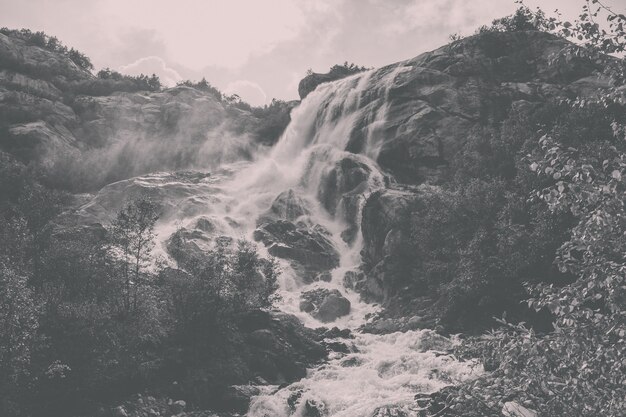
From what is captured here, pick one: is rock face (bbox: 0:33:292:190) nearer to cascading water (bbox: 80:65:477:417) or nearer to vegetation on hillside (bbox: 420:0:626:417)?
cascading water (bbox: 80:65:477:417)

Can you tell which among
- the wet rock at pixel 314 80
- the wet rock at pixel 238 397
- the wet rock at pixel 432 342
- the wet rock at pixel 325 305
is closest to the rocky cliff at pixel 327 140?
the wet rock at pixel 314 80

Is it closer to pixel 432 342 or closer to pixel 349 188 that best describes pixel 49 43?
pixel 349 188

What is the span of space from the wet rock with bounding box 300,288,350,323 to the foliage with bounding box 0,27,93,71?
91.6 metres

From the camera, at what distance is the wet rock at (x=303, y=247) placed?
59178 millimetres

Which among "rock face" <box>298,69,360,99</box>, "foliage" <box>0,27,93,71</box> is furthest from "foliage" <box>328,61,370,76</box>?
"foliage" <box>0,27,93,71</box>

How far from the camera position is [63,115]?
8988cm

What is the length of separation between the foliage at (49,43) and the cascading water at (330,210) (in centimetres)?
5494

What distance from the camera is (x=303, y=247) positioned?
6131 centimetres

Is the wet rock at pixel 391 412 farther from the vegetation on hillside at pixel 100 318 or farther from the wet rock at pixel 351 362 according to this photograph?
the vegetation on hillside at pixel 100 318

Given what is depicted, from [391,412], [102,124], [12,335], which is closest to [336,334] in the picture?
[391,412]

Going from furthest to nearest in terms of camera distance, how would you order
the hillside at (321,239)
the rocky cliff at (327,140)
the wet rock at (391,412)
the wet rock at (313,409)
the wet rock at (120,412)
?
the rocky cliff at (327,140) < the wet rock at (313,409) < the wet rock at (120,412) < the wet rock at (391,412) < the hillside at (321,239)

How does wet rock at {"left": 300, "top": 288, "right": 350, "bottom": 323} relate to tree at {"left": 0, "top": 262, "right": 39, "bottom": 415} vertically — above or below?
above

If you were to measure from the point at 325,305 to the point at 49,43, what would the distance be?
321 ft

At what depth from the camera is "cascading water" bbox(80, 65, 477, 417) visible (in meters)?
30.5
